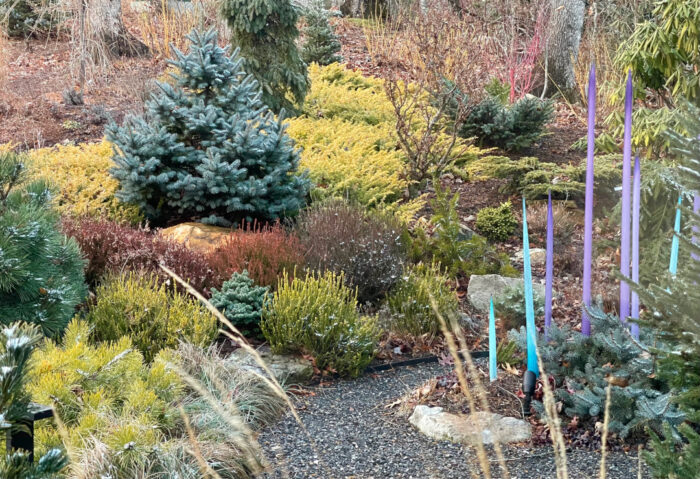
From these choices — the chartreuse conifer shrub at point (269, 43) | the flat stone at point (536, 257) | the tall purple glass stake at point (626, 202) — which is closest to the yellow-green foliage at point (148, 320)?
the tall purple glass stake at point (626, 202)

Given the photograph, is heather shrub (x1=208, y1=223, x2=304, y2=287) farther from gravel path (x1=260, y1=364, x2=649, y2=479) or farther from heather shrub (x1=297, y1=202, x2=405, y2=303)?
→ gravel path (x1=260, y1=364, x2=649, y2=479)

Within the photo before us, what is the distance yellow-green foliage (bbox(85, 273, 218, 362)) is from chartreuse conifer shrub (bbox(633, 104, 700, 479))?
295cm

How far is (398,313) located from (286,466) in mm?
2134

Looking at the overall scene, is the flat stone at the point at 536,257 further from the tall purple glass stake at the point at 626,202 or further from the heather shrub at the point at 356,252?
the tall purple glass stake at the point at 626,202

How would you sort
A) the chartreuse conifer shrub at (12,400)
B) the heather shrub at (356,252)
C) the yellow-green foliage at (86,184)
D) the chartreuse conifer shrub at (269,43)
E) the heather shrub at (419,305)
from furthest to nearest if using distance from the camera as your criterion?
the chartreuse conifer shrub at (269,43), the yellow-green foliage at (86,184), the heather shrub at (356,252), the heather shrub at (419,305), the chartreuse conifer shrub at (12,400)

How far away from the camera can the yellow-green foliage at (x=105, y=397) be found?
123 inches

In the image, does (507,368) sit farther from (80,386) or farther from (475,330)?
(80,386)

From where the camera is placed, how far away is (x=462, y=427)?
3.56 m

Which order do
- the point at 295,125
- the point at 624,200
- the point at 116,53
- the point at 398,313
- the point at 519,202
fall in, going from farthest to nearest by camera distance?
the point at 116,53
the point at 295,125
the point at 519,202
the point at 398,313
the point at 624,200

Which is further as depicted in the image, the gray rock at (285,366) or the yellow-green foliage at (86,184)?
the yellow-green foliage at (86,184)

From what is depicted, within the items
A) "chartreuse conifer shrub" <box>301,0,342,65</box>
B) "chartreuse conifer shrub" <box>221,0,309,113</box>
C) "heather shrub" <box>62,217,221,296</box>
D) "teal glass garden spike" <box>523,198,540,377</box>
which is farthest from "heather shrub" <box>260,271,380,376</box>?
"chartreuse conifer shrub" <box>301,0,342,65</box>

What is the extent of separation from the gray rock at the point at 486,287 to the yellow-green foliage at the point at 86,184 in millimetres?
2993

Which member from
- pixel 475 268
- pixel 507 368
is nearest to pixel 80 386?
pixel 507 368

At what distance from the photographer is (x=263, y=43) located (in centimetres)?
899
